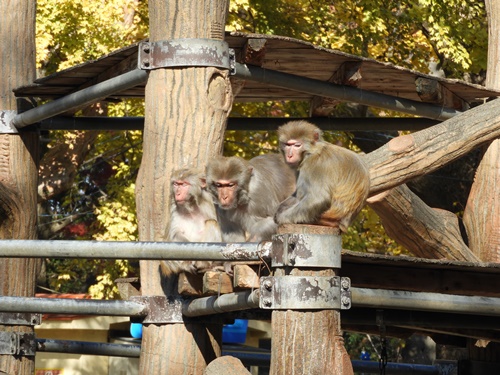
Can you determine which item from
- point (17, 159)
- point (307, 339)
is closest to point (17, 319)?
point (17, 159)

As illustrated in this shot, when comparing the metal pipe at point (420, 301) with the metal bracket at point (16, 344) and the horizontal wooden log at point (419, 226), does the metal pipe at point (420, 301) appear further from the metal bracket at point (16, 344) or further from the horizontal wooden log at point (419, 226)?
the metal bracket at point (16, 344)

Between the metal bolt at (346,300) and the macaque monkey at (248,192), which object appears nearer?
the metal bolt at (346,300)

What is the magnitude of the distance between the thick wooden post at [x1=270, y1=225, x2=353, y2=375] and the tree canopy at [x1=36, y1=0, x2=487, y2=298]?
8957 mm

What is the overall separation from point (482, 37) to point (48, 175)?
20.4ft

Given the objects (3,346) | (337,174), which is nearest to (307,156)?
(337,174)

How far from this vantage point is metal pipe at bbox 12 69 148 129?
5.94m

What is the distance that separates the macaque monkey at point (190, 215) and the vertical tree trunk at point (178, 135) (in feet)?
0.22

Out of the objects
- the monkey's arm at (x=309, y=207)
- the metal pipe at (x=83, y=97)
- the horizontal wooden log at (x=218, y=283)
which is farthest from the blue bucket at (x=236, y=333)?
the horizontal wooden log at (x=218, y=283)

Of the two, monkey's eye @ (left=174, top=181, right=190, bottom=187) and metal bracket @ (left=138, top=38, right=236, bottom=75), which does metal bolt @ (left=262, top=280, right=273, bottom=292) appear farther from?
metal bracket @ (left=138, top=38, right=236, bottom=75)

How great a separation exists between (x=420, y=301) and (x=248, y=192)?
66.8 inches

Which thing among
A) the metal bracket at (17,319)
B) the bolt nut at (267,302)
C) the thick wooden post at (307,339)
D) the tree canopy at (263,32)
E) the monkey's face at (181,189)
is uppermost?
the tree canopy at (263,32)

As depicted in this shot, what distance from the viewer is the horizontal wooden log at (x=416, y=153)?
5355mm

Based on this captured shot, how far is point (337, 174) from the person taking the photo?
5266 mm

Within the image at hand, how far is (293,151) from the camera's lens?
555 cm
